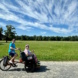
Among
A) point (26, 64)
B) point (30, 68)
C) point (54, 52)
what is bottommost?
point (54, 52)

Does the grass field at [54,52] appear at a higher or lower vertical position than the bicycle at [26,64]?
lower

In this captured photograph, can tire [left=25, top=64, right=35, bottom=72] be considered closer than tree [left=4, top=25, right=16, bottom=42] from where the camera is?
Yes

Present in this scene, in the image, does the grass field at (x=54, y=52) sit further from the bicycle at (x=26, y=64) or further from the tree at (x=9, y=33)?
the tree at (x=9, y=33)

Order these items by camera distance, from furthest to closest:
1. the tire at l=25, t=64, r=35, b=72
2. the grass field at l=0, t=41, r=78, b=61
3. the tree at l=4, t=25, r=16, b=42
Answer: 1. the tree at l=4, t=25, r=16, b=42
2. the grass field at l=0, t=41, r=78, b=61
3. the tire at l=25, t=64, r=35, b=72

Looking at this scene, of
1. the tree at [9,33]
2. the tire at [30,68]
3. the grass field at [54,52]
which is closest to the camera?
the tire at [30,68]

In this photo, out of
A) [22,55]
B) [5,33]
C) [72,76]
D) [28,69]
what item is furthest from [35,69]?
[5,33]

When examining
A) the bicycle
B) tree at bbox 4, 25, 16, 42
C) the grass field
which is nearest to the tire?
the bicycle

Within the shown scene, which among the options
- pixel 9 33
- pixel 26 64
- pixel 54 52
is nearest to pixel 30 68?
pixel 26 64

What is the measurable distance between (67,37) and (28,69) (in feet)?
367

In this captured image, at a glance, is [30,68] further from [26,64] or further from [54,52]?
[54,52]

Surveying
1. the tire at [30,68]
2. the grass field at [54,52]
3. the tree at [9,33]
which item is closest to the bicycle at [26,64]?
the tire at [30,68]

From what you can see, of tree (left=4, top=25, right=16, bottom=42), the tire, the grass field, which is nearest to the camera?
the tire

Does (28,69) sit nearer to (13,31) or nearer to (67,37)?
(13,31)

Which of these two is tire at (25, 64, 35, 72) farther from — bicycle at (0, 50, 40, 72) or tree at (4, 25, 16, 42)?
tree at (4, 25, 16, 42)
